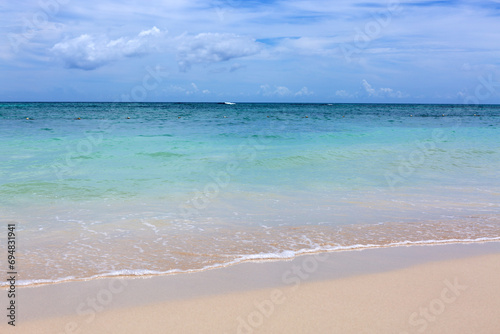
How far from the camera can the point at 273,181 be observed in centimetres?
1010

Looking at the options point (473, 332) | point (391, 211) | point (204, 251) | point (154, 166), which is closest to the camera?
point (473, 332)

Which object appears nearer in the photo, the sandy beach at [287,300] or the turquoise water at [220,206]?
the sandy beach at [287,300]

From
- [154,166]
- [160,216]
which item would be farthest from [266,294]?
[154,166]

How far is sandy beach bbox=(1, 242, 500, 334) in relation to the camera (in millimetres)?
3473

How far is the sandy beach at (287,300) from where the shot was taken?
137 inches

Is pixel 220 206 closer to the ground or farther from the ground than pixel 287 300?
farther from the ground

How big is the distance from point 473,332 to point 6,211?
24.1 feet

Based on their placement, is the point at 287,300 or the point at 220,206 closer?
the point at 287,300

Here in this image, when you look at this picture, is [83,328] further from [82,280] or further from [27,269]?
[27,269]

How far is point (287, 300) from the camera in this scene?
3939 millimetres

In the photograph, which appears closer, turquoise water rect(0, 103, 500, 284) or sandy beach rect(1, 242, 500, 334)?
sandy beach rect(1, 242, 500, 334)

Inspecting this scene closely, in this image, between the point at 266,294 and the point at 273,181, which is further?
the point at 273,181

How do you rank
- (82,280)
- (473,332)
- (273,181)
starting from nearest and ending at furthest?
(473,332)
(82,280)
(273,181)

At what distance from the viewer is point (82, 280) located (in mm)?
4371
